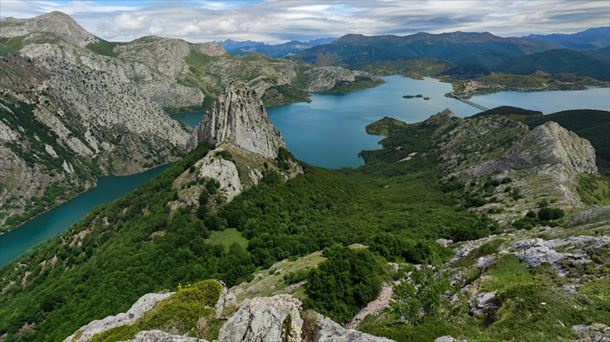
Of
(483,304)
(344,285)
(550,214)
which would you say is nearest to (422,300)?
(483,304)

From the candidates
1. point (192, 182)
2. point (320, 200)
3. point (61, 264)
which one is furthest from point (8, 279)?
point (320, 200)

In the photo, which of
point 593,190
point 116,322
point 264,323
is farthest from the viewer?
point 593,190

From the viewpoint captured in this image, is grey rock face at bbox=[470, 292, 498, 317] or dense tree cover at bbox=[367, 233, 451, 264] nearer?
grey rock face at bbox=[470, 292, 498, 317]

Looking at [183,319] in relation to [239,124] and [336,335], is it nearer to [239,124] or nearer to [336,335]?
[336,335]

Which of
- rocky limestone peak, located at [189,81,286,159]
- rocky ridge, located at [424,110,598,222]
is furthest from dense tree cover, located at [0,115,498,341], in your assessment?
rocky ridge, located at [424,110,598,222]

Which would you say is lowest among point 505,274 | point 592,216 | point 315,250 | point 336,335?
point 315,250

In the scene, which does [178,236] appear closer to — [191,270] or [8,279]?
[191,270]

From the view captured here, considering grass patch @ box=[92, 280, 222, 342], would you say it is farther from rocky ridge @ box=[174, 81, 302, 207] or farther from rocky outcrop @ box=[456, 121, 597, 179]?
rocky outcrop @ box=[456, 121, 597, 179]

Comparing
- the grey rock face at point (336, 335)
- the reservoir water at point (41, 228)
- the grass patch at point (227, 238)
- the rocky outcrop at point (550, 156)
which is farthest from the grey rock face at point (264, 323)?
the reservoir water at point (41, 228)
